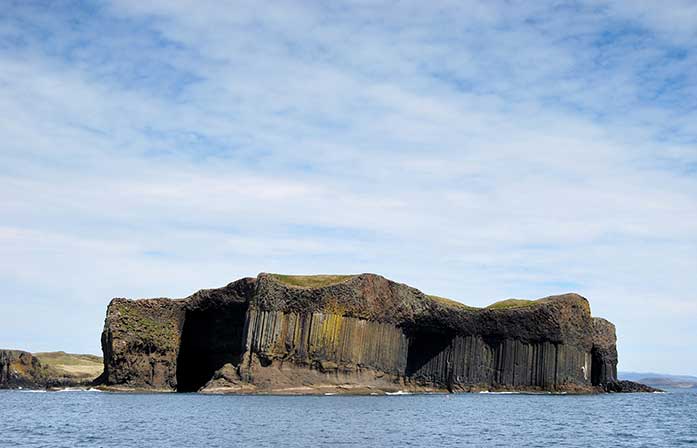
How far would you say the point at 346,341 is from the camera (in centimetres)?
9044

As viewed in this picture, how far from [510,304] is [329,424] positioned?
56.0 metres

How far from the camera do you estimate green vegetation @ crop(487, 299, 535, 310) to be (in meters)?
99.6

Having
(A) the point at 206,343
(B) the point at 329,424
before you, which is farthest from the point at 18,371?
(B) the point at 329,424

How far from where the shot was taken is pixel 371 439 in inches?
1663

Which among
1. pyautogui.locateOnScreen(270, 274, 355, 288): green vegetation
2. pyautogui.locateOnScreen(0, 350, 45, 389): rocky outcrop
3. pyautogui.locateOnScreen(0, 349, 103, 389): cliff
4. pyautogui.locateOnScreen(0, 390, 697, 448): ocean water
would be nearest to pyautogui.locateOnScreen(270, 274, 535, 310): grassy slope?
pyautogui.locateOnScreen(270, 274, 355, 288): green vegetation

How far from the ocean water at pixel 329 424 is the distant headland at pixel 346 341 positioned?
12.4 metres

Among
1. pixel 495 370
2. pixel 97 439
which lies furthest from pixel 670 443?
pixel 495 370

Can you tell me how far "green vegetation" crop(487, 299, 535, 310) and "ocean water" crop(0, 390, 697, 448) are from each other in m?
23.8

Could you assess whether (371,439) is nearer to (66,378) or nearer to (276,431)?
(276,431)

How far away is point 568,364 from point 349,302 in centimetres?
2754

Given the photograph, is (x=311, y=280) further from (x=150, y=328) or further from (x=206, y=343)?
(x=150, y=328)

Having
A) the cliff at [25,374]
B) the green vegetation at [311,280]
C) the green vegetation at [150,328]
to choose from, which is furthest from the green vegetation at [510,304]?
the cliff at [25,374]

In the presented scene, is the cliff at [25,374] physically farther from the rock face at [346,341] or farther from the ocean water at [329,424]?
the ocean water at [329,424]

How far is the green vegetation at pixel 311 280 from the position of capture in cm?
9276
